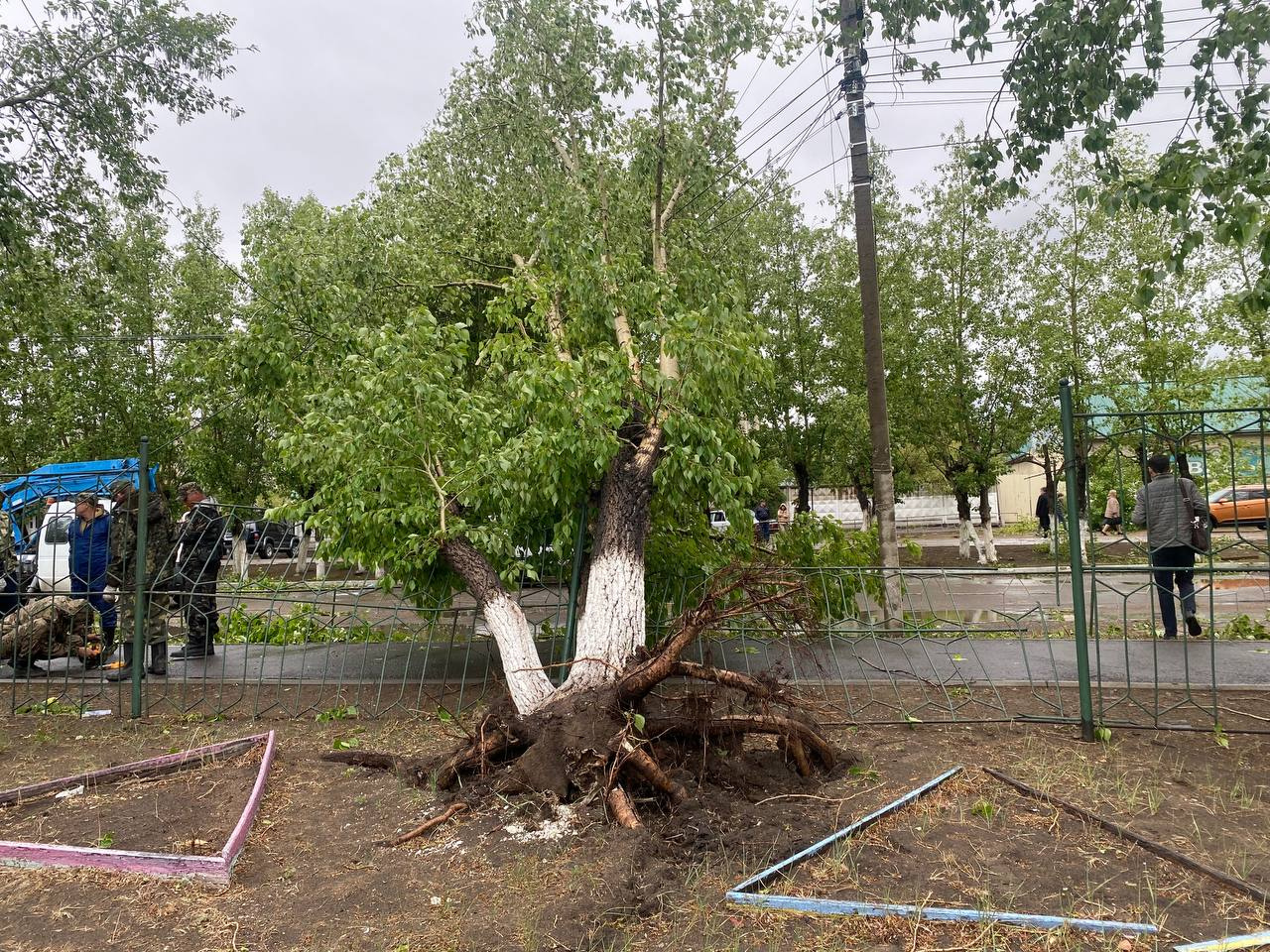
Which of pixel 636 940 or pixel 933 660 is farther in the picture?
pixel 933 660

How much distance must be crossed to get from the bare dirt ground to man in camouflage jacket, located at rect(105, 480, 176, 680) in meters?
2.13

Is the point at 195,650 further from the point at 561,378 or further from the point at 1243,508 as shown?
the point at 1243,508

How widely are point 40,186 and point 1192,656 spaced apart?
11895 millimetres

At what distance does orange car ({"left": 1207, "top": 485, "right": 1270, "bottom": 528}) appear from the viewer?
5.52 meters

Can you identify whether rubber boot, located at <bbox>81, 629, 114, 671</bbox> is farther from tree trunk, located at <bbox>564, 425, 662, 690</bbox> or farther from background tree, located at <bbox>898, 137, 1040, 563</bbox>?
background tree, located at <bbox>898, 137, 1040, 563</bbox>

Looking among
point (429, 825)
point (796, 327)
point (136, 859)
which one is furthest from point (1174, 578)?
point (796, 327)

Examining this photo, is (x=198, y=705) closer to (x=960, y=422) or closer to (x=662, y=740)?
(x=662, y=740)

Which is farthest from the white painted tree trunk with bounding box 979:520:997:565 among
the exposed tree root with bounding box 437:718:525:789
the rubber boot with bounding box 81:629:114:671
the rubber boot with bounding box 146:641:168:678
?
the rubber boot with bounding box 81:629:114:671

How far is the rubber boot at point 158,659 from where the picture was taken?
7207 mm

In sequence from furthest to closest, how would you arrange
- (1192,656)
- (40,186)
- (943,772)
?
(40,186), (1192,656), (943,772)

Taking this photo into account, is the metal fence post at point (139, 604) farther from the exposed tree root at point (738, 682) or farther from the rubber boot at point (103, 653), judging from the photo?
the exposed tree root at point (738, 682)

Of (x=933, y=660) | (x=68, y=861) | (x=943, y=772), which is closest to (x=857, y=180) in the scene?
(x=933, y=660)

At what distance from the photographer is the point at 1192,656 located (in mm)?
6953

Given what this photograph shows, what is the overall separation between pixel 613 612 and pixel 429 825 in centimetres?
191
